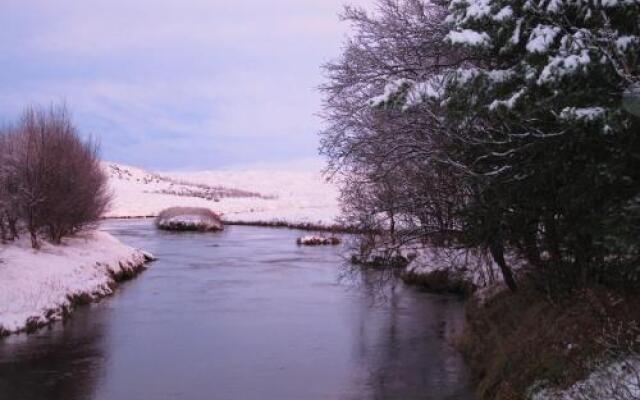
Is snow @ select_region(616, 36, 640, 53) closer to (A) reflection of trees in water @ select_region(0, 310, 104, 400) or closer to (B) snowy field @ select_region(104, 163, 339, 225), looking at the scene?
(A) reflection of trees in water @ select_region(0, 310, 104, 400)

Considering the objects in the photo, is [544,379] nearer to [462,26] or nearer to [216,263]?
[462,26]

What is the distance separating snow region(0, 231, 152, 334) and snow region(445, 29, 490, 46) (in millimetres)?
11865

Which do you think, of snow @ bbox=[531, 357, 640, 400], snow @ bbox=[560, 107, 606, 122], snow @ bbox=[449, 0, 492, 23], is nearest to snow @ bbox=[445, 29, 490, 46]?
snow @ bbox=[449, 0, 492, 23]

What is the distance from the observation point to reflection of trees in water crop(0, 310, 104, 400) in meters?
11.0

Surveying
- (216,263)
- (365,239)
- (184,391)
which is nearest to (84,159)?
(216,263)

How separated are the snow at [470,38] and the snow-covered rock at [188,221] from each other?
45.3 m

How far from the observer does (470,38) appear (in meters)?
7.34

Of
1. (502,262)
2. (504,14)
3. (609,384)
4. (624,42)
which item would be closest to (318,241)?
(502,262)

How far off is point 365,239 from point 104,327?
A: 6599 millimetres

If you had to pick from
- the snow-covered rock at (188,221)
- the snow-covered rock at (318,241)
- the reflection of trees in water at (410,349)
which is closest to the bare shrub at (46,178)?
the reflection of trees in water at (410,349)

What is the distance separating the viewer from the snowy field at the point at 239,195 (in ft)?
214

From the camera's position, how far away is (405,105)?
834cm

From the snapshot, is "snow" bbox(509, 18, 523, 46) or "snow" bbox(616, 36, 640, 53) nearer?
"snow" bbox(616, 36, 640, 53)

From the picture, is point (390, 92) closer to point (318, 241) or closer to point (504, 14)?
point (504, 14)
